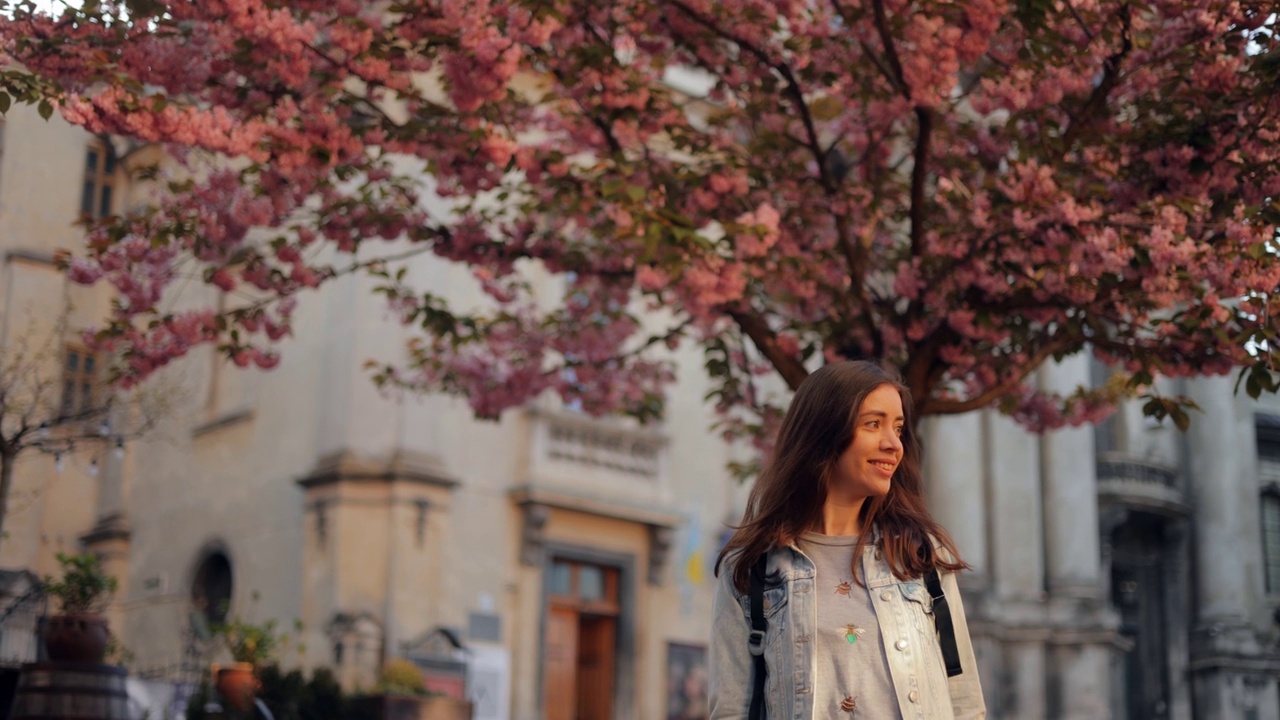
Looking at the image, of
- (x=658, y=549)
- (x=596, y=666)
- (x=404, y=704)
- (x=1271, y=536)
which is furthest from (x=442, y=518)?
(x=1271, y=536)

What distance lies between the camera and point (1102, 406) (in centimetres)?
1155

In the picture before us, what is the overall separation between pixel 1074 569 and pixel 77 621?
55.1 ft

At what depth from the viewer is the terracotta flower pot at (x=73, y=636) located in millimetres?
11312

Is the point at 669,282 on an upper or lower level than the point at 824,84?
lower

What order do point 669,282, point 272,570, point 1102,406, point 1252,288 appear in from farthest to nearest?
point 272,570 → point 1102,406 → point 669,282 → point 1252,288

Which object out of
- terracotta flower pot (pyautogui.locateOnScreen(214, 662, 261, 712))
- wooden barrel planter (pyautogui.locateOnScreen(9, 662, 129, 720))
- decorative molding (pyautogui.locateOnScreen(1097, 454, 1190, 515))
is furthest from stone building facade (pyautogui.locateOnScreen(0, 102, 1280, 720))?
wooden barrel planter (pyautogui.locateOnScreen(9, 662, 129, 720))

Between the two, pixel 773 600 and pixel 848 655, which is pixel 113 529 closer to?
pixel 773 600

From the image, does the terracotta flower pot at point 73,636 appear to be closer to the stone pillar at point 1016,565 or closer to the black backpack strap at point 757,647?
the black backpack strap at point 757,647

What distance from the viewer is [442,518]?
20062mm

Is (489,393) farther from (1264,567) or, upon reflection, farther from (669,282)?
(1264,567)

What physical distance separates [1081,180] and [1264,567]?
Result: 2481 centimetres

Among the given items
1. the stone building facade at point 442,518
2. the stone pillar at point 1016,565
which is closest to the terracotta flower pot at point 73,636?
the stone building facade at point 442,518

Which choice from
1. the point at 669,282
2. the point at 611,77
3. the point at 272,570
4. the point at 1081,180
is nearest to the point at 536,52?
the point at 611,77

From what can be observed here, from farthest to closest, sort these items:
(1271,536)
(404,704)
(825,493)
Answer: (1271,536) < (404,704) < (825,493)
